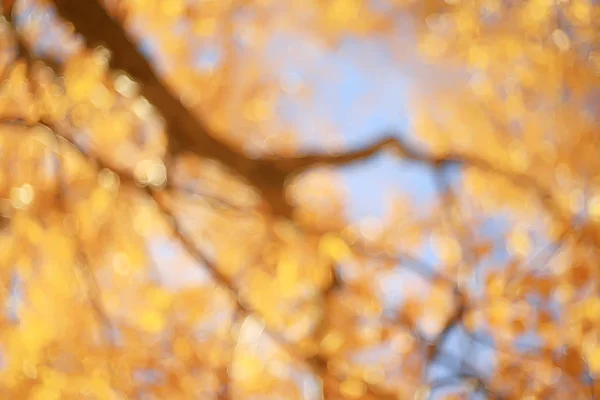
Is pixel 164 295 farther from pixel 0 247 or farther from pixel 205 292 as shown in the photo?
pixel 0 247

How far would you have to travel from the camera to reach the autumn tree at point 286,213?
50.4 inches

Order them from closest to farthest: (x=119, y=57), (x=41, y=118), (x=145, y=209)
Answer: (x=119, y=57) < (x=41, y=118) < (x=145, y=209)

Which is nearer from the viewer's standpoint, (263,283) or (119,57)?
(119,57)

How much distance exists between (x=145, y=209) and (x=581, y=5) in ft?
4.85

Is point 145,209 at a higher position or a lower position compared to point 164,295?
higher

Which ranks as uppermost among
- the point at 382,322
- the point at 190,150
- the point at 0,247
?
the point at 190,150

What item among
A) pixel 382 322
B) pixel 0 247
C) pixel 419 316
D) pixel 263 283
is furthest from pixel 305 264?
pixel 0 247

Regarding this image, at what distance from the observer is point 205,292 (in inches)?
57.4

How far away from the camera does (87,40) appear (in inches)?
42.1

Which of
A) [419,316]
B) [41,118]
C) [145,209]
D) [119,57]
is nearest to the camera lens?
[119,57]

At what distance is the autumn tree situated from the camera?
128 centimetres

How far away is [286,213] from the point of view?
1239 mm

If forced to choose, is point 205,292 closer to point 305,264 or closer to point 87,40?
point 305,264

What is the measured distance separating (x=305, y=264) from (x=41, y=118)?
2.50ft
